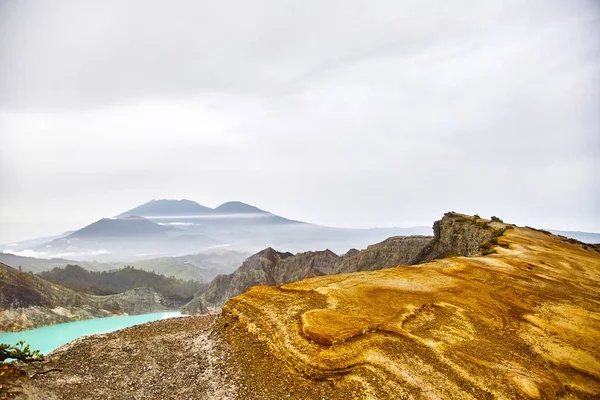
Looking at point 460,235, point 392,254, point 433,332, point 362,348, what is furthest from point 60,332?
point 433,332

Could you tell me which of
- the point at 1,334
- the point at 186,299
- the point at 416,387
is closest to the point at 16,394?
the point at 416,387

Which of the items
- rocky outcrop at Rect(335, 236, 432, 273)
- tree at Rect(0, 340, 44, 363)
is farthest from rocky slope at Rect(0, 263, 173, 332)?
tree at Rect(0, 340, 44, 363)

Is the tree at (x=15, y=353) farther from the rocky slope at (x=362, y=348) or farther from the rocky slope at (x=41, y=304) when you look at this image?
the rocky slope at (x=41, y=304)

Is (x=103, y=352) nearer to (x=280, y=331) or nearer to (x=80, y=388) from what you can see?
(x=80, y=388)

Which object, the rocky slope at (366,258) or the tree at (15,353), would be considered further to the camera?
the rocky slope at (366,258)

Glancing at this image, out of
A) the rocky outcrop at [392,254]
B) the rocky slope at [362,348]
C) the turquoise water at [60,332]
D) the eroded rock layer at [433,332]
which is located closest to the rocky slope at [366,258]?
the rocky outcrop at [392,254]

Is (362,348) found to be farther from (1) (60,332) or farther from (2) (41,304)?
(2) (41,304)

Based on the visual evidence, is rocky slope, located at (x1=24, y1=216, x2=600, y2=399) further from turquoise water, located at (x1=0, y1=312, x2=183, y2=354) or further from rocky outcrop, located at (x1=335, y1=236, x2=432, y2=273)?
turquoise water, located at (x1=0, y1=312, x2=183, y2=354)
